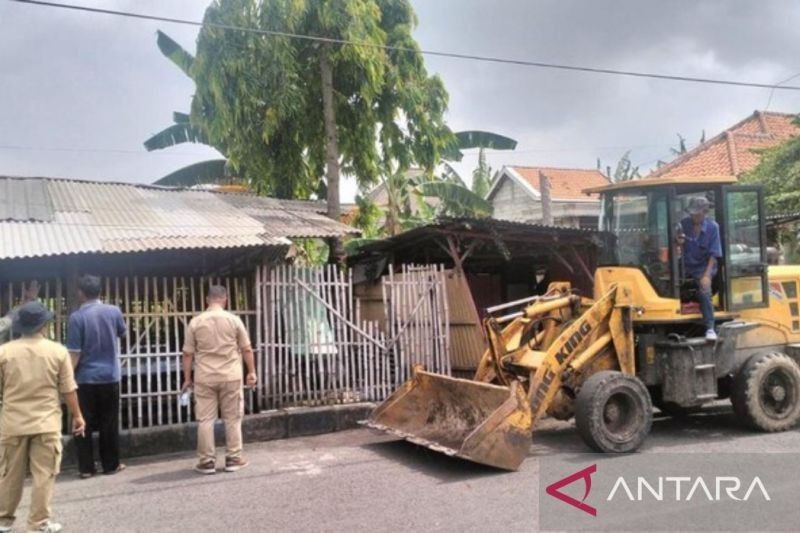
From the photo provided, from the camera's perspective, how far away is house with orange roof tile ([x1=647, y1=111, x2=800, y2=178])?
65.7 ft

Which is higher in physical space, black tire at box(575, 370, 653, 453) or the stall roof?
the stall roof

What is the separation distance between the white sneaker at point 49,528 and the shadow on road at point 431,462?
2966 mm

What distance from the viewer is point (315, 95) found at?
470 inches

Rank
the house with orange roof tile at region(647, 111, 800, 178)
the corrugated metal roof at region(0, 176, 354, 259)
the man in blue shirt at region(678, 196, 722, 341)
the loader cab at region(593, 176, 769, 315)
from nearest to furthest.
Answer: the corrugated metal roof at region(0, 176, 354, 259) → the man in blue shirt at region(678, 196, 722, 341) → the loader cab at region(593, 176, 769, 315) → the house with orange roof tile at region(647, 111, 800, 178)

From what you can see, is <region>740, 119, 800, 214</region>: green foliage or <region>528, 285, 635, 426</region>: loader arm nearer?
<region>528, 285, 635, 426</region>: loader arm

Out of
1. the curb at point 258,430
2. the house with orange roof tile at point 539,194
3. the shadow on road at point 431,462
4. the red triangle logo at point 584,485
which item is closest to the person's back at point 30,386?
the curb at point 258,430

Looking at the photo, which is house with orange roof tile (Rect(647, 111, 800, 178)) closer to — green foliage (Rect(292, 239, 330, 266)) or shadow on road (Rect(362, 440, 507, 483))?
green foliage (Rect(292, 239, 330, 266))

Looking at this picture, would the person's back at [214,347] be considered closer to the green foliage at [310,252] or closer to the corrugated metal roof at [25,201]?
the corrugated metal roof at [25,201]

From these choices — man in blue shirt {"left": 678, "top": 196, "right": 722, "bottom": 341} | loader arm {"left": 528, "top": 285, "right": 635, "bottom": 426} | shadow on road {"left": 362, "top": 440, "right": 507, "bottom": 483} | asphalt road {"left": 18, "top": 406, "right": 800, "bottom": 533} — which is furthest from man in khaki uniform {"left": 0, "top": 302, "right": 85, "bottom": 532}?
man in blue shirt {"left": 678, "top": 196, "right": 722, "bottom": 341}

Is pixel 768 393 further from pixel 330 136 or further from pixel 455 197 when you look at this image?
pixel 455 197

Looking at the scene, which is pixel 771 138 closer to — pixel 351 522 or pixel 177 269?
pixel 177 269

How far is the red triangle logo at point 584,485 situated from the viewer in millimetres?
5073

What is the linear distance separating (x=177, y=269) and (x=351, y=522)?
530 cm

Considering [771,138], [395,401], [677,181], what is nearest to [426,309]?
[395,401]
